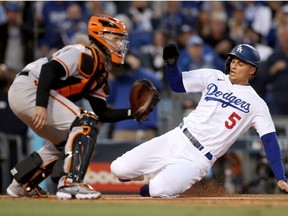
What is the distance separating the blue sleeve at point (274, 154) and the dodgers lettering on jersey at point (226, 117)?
7 cm

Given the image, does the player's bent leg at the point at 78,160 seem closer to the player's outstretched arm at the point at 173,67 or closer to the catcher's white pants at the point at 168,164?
the catcher's white pants at the point at 168,164

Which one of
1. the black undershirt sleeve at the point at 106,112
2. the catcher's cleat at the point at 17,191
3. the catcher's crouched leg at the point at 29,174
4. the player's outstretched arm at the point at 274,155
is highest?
the black undershirt sleeve at the point at 106,112

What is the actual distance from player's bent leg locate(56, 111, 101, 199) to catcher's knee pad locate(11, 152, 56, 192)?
675 mm

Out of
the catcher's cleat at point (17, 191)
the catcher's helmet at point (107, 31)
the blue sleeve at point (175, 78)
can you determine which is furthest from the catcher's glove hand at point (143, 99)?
the catcher's cleat at point (17, 191)

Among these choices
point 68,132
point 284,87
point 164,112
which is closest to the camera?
point 68,132

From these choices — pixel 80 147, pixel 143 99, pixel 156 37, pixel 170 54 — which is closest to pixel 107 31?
pixel 170 54

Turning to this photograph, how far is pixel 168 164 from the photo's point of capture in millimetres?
7508

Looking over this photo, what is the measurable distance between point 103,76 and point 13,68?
4.98 metres

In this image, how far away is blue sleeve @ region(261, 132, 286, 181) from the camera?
282 inches

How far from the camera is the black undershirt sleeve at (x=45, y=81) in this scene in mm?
6973

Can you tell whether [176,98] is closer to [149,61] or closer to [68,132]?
[149,61]

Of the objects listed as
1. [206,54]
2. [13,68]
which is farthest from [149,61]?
[13,68]

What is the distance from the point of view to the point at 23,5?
12.6 m

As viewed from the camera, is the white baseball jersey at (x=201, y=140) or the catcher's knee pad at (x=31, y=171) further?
the catcher's knee pad at (x=31, y=171)
